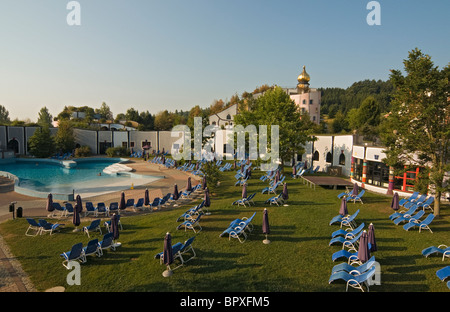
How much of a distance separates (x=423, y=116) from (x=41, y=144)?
44095 mm

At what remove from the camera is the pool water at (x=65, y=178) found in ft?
72.4

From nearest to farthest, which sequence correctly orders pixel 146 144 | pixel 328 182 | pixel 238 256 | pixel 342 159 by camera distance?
pixel 238 256 → pixel 328 182 → pixel 342 159 → pixel 146 144

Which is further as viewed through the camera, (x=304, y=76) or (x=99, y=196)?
(x=304, y=76)

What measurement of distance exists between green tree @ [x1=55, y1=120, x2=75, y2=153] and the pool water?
210 inches

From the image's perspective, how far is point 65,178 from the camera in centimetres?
2733

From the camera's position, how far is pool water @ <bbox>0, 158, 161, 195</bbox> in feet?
72.4

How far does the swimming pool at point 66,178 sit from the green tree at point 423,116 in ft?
62.6

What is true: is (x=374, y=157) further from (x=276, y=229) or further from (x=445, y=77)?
(x=276, y=229)

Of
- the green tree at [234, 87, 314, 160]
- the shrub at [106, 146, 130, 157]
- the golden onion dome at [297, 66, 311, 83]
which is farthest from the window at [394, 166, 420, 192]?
the golden onion dome at [297, 66, 311, 83]

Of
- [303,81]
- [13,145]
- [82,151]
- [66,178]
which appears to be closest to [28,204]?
[66,178]

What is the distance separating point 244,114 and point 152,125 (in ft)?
166

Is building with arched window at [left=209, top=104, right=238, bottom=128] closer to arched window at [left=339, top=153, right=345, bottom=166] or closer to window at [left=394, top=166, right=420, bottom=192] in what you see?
arched window at [left=339, top=153, right=345, bottom=166]

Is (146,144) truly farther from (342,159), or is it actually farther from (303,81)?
(303,81)
